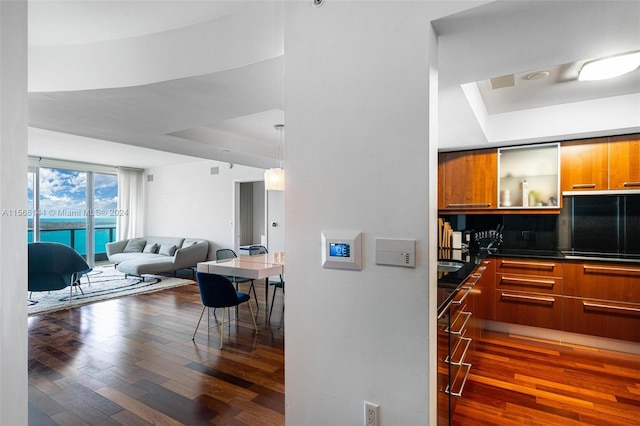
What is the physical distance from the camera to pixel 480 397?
2.35 metres

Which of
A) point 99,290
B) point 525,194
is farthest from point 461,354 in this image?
point 99,290

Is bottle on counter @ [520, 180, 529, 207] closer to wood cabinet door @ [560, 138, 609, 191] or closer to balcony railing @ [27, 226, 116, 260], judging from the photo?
wood cabinet door @ [560, 138, 609, 191]

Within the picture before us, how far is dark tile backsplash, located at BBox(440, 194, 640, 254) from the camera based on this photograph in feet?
11.3

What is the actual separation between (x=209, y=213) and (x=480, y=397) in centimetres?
670

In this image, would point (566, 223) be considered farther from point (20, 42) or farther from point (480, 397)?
point (20, 42)

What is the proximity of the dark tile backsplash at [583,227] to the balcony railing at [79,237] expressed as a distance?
893 cm

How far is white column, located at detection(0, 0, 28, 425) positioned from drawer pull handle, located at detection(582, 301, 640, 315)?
4.17 meters

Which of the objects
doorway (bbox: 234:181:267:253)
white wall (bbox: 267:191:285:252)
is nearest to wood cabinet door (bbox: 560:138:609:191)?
white wall (bbox: 267:191:285:252)

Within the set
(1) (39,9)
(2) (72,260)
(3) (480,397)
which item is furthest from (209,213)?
(3) (480,397)

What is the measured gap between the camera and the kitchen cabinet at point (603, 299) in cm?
300

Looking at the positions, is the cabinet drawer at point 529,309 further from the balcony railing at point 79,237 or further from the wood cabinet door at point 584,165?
the balcony railing at point 79,237

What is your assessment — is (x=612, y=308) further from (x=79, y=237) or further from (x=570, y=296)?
(x=79, y=237)

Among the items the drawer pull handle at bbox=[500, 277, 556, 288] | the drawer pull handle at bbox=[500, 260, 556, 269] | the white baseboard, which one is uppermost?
the drawer pull handle at bbox=[500, 260, 556, 269]

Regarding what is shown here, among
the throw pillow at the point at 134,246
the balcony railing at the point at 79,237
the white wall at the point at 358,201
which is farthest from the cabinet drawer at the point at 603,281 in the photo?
the balcony railing at the point at 79,237
